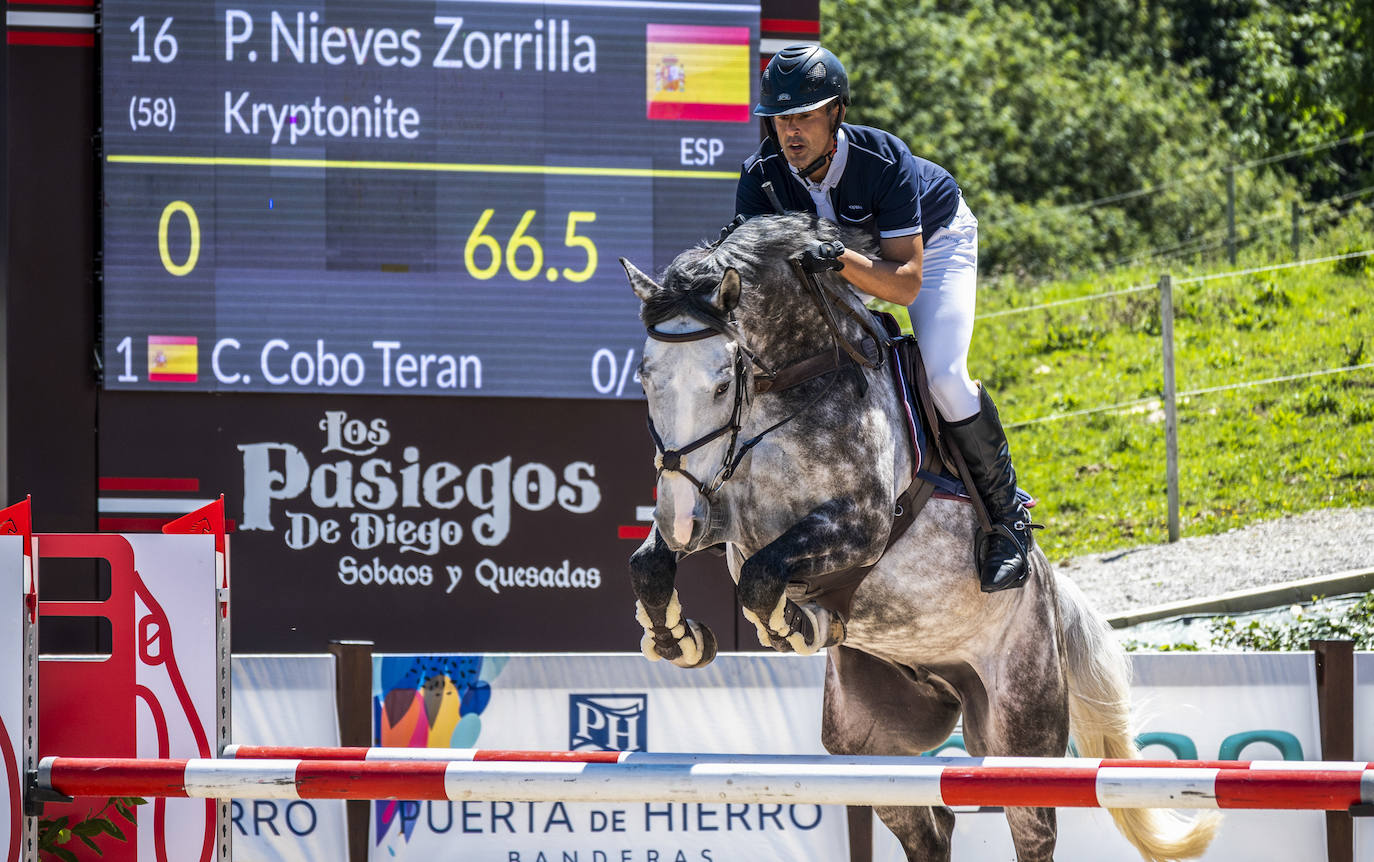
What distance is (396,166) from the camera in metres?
5.59

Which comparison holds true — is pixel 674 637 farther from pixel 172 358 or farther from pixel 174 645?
pixel 172 358

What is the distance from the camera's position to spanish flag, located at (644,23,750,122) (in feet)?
18.7

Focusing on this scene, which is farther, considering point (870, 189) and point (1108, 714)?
point (1108, 714)

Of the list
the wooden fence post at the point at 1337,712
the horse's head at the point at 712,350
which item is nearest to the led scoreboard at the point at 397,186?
the horse's head at the point at 712,350

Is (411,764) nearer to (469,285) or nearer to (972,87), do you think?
(469,285)

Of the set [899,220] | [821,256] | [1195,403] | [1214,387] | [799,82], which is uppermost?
[799,82]

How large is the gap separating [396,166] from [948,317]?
8.59ft

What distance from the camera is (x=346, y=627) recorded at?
5.63 metres

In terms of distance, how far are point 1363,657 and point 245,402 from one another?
13.1ft

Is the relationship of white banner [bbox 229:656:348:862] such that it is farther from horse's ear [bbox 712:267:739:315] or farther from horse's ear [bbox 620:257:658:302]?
horse's ear [bbox 712:267:739:315]

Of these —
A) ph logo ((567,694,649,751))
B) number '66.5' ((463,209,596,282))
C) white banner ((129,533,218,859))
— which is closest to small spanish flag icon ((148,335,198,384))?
number '66.5' ((463,209,596,282))

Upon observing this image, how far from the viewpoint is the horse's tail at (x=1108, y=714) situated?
4027mm

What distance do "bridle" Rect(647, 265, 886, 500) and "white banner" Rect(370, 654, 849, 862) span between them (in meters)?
2.00

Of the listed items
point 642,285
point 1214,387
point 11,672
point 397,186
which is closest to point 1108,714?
point 642,285
